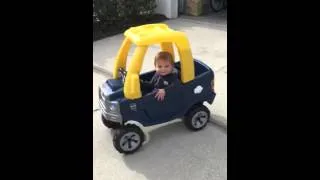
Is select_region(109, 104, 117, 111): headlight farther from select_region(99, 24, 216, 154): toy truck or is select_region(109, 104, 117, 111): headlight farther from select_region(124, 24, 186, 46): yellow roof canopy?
select_region(124, 24, 186, 46): yellow roof canopy

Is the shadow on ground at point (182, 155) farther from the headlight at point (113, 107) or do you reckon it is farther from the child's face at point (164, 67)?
the child's face at point (164, 67)

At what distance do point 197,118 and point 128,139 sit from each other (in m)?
0.67

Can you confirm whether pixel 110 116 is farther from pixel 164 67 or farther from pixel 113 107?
pixel 164 67

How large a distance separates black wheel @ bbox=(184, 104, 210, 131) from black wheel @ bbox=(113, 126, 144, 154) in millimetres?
468

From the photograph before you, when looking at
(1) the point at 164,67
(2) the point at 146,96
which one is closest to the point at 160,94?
(2) the point at 146,96

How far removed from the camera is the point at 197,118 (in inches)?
143

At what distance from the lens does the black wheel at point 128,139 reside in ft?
10.8

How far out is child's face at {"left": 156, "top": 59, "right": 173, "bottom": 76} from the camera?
11.1 feet

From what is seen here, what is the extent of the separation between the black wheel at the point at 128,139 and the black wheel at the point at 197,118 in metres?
0.47

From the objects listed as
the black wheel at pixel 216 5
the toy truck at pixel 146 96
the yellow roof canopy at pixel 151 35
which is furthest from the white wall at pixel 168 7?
the yellow roof canopy at pixel 151 35
